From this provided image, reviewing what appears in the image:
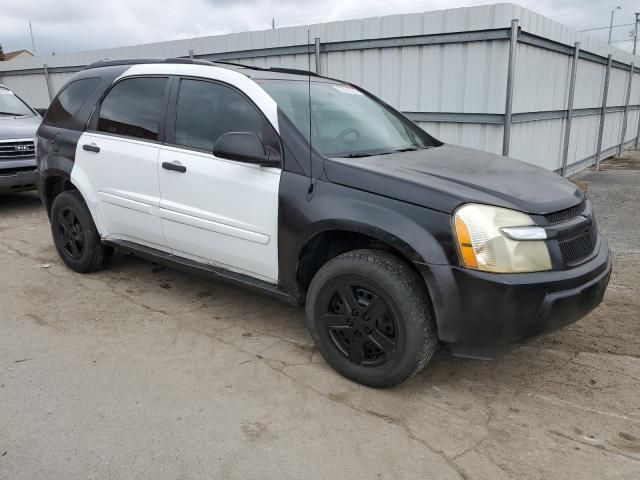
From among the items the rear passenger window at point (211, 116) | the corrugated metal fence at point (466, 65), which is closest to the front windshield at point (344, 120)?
the rear passenger window at point (211, 116)

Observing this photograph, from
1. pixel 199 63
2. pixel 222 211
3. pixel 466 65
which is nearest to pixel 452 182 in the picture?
pixel 222 211

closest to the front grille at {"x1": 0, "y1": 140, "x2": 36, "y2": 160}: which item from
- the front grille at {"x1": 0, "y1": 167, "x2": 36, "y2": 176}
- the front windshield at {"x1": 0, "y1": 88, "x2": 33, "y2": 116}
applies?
the front grille at {"x1": 0, "y1": 167, "x2": 36, "y2": 176}

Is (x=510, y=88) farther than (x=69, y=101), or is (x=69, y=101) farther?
(x=510, y=88)

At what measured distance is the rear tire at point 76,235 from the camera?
4.68 m

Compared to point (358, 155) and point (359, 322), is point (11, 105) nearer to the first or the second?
point (358, 155)

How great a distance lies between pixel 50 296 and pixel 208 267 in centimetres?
161

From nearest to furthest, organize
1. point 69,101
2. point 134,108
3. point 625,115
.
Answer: point 134,108 → point 69,101 → point 625,115

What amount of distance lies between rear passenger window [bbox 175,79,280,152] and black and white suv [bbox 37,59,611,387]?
10 mm

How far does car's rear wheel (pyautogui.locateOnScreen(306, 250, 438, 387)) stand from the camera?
2.85 meters

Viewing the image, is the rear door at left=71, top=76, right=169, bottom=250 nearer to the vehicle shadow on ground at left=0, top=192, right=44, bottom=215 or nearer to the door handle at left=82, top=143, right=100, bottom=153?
the door handle at left=82, top=143, right=100, bottom=153

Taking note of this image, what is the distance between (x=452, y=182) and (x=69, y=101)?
3.60 m

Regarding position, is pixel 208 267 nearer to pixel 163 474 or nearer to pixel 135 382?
pixel 135 382

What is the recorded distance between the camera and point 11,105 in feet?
28.2

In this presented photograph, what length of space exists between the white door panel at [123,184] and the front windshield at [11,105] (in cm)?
489
